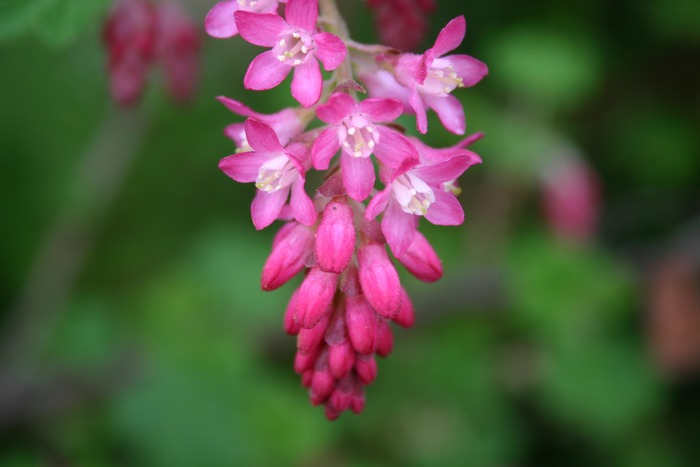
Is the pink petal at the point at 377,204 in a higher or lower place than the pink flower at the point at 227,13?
lower

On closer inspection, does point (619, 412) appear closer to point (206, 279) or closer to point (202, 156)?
point (206, 279)

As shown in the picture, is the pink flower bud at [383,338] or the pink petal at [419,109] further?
the pink flower bud at [383,338]

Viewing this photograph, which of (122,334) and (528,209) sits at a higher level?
(528,209)

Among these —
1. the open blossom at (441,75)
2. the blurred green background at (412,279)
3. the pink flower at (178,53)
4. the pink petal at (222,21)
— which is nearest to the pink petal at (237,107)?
the pink petal at (222,21)

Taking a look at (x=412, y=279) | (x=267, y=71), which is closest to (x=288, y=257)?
(x=267, y=71)

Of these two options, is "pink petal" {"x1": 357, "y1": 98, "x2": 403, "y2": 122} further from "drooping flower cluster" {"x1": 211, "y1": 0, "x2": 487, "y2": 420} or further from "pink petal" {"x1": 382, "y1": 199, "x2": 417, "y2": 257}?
"pink petal" {"x1": 382, "y1": 199, "x2": 417, "y2": 257}

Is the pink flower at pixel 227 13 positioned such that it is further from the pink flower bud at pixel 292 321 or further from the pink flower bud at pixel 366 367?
the pink flower bud at pixel 366 367

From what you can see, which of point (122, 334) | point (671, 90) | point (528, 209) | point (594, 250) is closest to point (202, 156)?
point (122, 334)
